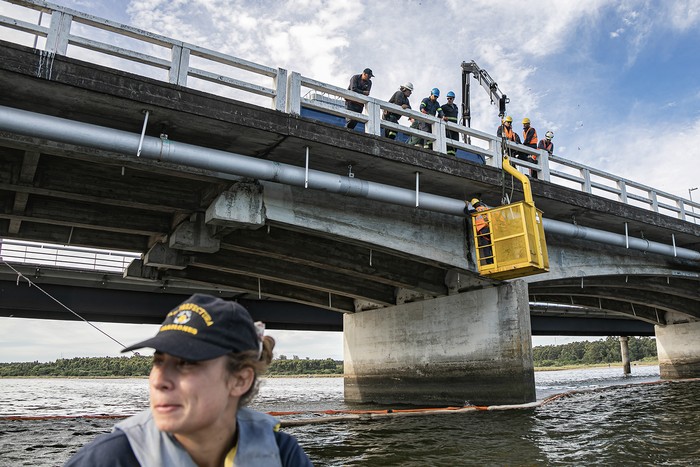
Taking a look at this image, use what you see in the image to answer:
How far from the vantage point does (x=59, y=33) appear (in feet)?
27.6

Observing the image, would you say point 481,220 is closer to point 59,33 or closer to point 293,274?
point 293,274

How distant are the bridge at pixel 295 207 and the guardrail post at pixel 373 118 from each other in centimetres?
3

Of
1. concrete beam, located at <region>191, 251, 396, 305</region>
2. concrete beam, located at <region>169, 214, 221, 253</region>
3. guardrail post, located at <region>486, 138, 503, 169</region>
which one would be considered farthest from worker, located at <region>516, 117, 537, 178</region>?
concrete beam, located at <region>169, 214, 221, 253</region>

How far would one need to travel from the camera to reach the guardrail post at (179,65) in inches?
365

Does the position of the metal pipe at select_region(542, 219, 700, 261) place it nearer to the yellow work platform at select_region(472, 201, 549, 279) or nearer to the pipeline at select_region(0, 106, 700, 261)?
the yellow work platform at select_region(472, 201, 549, 279)

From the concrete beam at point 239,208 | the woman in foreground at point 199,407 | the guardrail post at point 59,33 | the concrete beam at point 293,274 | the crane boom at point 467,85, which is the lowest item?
the woman in foreground at point 199,407

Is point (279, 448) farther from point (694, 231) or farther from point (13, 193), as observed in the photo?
point (694, 231)

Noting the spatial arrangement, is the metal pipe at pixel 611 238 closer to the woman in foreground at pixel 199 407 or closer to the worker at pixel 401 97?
the worker at pixel 401 97

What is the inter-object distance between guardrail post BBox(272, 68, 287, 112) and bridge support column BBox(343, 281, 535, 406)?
864 centimetres

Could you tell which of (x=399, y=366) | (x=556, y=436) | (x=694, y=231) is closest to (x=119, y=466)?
(x=556, y=436)

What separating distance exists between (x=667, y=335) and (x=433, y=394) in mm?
23693

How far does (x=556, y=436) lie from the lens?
9.44 meters

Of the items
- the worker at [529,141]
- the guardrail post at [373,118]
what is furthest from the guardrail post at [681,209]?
the guardrail post at [373,118]

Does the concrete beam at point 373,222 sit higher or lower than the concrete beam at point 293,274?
higher
